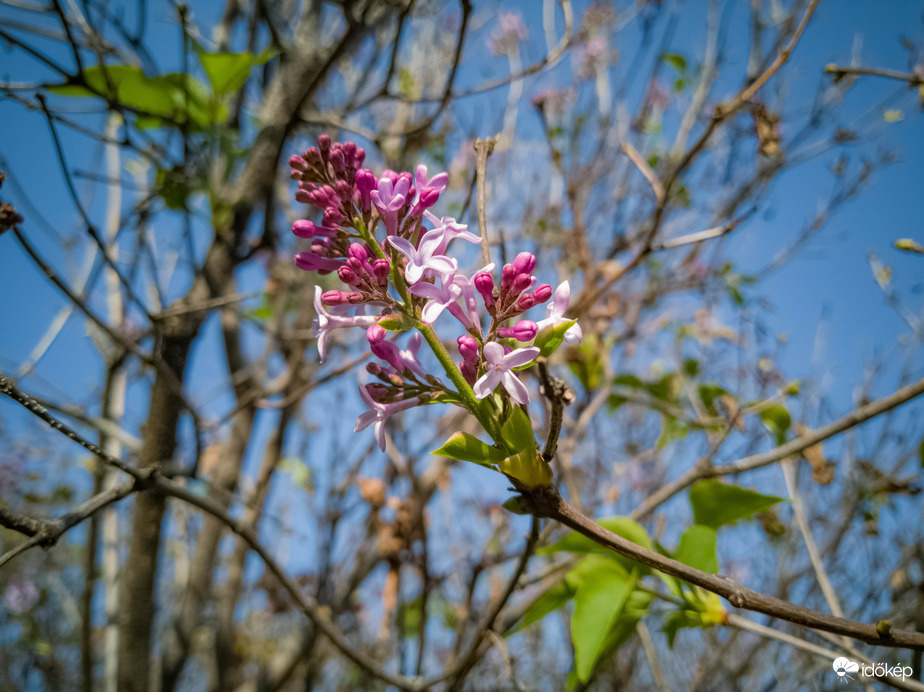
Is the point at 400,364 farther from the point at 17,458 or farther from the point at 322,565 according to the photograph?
the point at 17,458

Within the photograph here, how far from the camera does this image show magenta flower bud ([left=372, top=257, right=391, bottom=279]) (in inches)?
32.5

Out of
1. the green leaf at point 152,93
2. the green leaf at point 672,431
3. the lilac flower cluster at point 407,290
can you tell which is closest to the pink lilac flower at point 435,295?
the lilac flower cluster at point 407,290

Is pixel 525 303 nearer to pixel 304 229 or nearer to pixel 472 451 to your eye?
pixel 472 451

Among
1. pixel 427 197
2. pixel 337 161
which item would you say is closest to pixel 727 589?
pixel 427 197

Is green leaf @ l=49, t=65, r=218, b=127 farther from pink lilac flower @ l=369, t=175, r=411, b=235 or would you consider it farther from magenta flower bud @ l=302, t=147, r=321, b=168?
pink lilac flower @ l=369, t=175, r=411, b=235

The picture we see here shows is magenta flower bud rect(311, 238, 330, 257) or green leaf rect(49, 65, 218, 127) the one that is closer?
magenta flower bud rect(311, 238, 330, 257)

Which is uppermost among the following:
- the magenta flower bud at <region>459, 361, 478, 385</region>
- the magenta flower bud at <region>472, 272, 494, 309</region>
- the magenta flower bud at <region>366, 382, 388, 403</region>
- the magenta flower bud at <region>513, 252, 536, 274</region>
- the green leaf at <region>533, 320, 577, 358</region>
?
the magenta flower bud at <region>513, 252, 536, 274</region>

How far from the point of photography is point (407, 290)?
864 millimetres

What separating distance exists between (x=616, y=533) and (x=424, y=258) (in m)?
0.62

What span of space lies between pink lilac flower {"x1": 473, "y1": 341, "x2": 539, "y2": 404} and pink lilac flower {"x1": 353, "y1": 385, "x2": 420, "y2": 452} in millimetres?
196

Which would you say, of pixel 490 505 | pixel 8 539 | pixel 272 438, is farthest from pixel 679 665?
pixel 8 539

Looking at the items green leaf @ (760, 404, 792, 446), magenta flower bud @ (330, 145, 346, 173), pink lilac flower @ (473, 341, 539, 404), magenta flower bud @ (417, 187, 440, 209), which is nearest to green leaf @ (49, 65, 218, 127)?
magenta flower bud @ (330, 145, 346, 173)

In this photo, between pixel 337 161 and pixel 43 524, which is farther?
pixel 337 161

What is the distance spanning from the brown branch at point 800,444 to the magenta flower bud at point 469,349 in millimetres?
766
